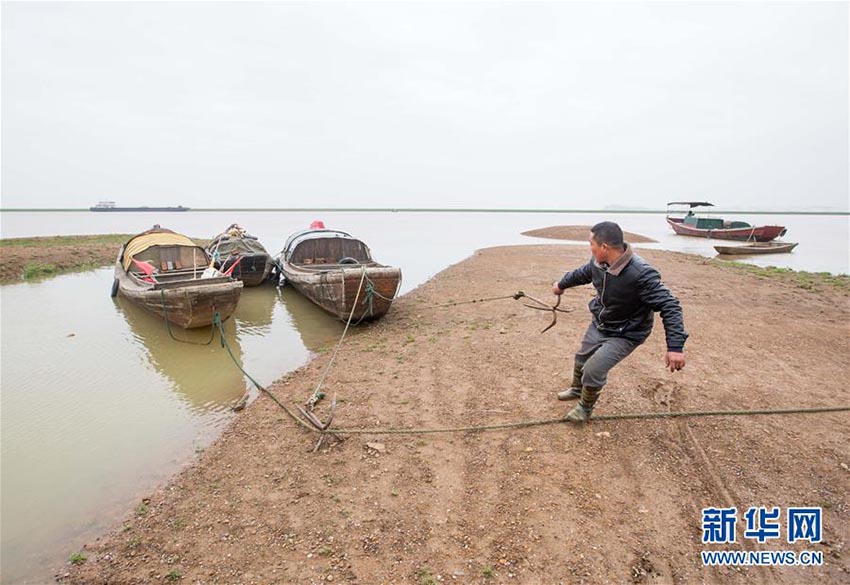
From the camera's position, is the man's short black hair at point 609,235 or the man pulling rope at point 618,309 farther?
the man's short black hair at point 609,235

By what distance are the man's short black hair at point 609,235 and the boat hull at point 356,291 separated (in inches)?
224

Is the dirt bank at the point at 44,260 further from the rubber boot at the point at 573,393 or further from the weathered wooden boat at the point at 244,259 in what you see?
the rubber boot at the point at 573,393

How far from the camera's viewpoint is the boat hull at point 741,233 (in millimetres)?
27859

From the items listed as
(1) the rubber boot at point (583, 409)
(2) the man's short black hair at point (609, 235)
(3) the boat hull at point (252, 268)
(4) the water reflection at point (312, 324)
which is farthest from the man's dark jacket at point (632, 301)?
(3) the boat hull at point (252, 268)

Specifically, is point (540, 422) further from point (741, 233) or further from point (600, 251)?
point (741, 233)

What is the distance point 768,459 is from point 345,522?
388 cm

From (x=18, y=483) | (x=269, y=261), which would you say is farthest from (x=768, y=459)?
(x=269, y=261)

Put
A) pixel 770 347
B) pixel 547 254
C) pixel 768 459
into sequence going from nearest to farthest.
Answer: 1. pixel 768 459
2. pixel 770 347
3. pixel 547 254

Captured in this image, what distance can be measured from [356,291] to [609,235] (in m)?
5.94

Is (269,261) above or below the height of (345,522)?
above

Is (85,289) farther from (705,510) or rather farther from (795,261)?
(795,261)

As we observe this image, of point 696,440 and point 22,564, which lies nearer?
point 22,564

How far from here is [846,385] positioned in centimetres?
520

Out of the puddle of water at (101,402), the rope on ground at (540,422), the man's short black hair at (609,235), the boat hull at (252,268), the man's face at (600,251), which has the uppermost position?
the man's short black hair at (609,235)
